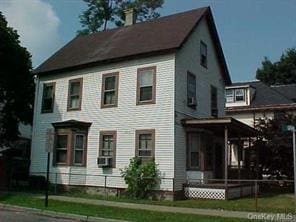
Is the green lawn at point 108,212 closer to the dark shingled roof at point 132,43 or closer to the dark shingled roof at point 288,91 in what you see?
the dark shingled roof at point 132,43

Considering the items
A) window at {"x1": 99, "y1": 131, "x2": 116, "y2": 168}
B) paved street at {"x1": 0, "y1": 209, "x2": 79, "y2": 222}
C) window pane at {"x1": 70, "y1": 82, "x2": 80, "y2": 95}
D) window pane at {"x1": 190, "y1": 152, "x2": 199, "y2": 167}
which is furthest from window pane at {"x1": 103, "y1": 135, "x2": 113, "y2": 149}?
paved street at {"x1": 0, "y1": 209, "x2": 79, "y2": 222}

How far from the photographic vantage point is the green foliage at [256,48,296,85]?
62.3 metres

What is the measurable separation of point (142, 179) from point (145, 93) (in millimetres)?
4404

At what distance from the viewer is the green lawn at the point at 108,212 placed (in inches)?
569

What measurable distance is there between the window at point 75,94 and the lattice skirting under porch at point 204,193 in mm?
8176

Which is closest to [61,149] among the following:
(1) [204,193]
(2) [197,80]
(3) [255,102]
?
(2) [197,80]

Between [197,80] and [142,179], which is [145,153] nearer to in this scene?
[142,179]

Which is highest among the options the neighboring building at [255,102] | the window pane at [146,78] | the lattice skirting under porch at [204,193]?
the neighboring building at [255,102]

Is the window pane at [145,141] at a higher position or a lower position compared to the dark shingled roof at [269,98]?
lower

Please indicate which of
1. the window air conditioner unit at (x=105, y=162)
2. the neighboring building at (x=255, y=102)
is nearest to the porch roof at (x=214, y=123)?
the window air conditioner unit at (x=105, y=162)

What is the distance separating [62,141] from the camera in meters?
25.9

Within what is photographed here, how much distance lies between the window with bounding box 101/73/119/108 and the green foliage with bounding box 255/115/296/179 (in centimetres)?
981

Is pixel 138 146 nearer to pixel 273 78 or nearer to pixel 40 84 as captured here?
pixel 40 84

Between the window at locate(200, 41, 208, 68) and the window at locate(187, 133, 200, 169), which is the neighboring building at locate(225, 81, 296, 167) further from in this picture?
the window at locate(187, 133, 200, 169)
